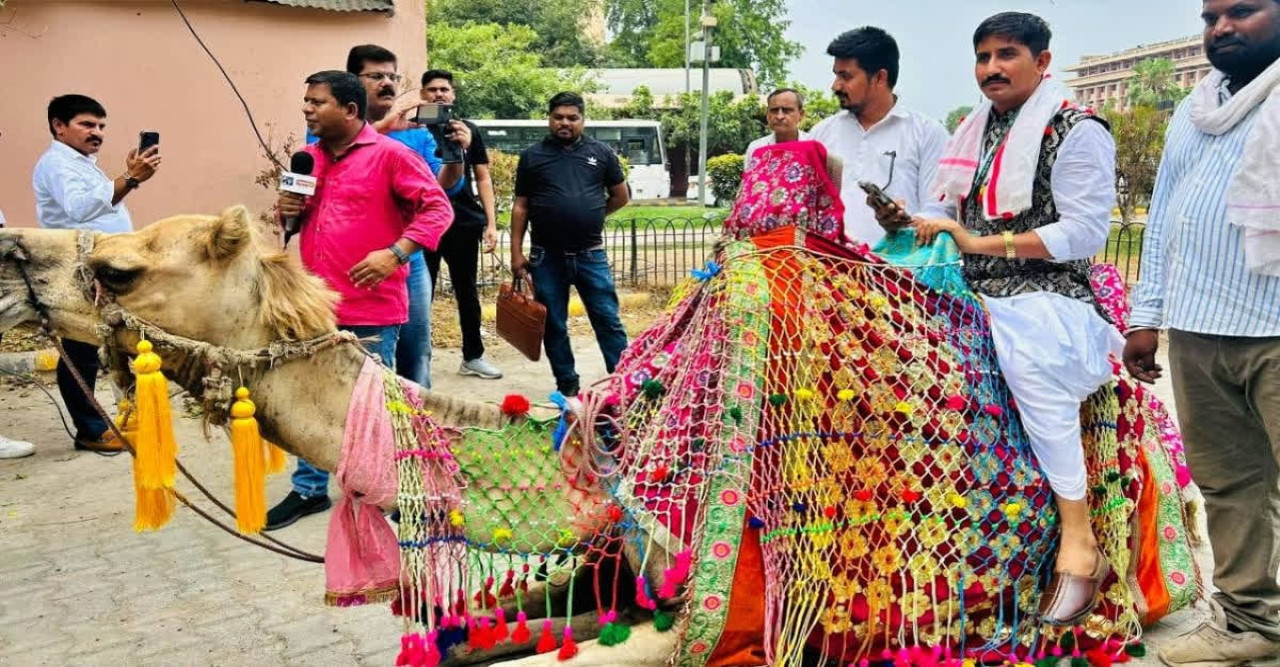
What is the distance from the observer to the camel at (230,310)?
253 centimetres

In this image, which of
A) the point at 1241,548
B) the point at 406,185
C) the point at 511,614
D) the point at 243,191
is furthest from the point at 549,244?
the point at 243,191

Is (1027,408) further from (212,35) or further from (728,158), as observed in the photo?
(728,158)

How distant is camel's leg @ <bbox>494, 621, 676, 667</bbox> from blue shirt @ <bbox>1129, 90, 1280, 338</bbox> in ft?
6.21

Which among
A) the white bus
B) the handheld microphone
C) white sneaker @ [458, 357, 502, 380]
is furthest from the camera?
the white bus

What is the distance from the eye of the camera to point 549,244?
6543 mm

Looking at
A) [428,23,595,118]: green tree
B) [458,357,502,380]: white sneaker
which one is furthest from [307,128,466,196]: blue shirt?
[428,23,595,118]: green tree

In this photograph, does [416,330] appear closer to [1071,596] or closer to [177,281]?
[177,281]

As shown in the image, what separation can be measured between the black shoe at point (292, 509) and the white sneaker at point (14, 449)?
2114 mm

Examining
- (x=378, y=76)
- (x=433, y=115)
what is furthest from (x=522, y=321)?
(x=378, y=76)

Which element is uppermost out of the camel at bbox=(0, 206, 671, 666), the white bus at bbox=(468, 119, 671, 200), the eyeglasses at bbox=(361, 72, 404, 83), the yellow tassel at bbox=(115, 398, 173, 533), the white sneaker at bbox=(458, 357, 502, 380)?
the white bus at bbox=(468, 119, 671, 200)

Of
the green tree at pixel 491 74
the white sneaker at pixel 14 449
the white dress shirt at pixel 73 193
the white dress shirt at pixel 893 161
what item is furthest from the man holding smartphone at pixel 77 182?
the green tree at pixel 491 74

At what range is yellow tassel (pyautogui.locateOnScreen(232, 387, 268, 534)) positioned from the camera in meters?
2.55

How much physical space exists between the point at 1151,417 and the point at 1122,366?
0.29 metres

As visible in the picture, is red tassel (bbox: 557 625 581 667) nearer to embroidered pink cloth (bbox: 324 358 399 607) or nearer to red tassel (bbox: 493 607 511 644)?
red tassel (bbox: 493 607 511 644)
